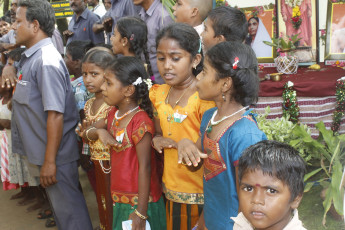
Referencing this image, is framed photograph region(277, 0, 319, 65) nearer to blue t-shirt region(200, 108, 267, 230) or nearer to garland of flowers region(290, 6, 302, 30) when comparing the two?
garland of flowers region(290, 6, 302, 30)

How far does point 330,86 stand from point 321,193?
1.09 metres

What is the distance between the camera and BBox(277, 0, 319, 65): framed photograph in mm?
4250

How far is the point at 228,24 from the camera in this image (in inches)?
92.1

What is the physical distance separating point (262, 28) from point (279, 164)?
370 centimetres

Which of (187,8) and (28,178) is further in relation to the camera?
(28,178)

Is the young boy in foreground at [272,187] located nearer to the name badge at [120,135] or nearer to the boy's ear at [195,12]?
the name badge at [120,135]

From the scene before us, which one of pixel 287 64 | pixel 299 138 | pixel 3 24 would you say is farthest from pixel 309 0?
pixel 3 24

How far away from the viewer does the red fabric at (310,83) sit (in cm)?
353

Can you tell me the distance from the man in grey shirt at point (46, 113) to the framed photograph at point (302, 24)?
295 centimetres

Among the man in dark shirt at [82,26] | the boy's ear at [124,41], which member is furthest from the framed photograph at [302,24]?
the man in dark shirt at [82,26]

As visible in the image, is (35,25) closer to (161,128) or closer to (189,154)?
(161,128)

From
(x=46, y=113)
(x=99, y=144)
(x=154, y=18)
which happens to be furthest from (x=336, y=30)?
(x=46, y=113)

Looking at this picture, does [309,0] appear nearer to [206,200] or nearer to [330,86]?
[330,86]

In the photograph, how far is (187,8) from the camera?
2.89 meters
